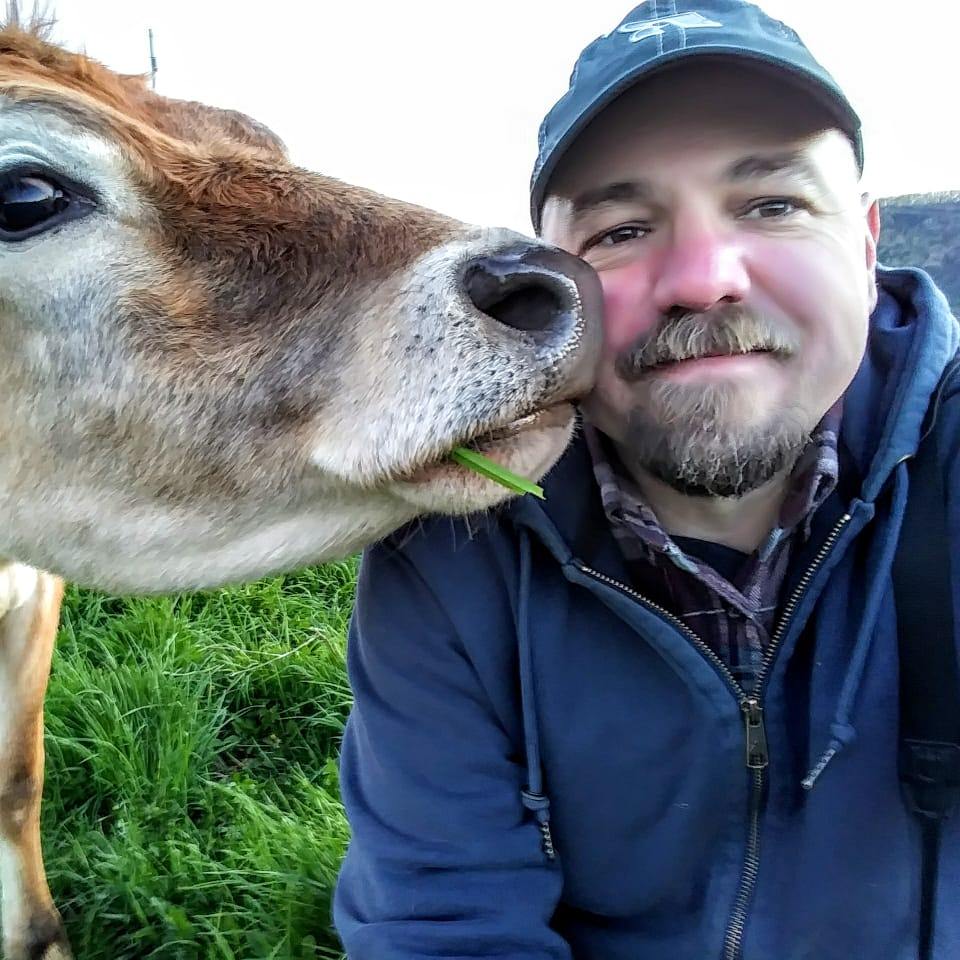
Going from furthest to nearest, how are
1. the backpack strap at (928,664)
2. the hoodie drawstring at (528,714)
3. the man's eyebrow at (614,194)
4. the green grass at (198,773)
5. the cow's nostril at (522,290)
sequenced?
1. the green grass at (198,773)
2. the hoodie drawstring at (528,714)
3. the man's eyebrow at (614,194)
4. the backpack strap at (928,664)
5. the cow's nostril at (522,290)

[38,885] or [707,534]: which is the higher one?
[707,534]

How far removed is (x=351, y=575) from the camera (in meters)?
4.51

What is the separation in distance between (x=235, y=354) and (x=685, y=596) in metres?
0.94

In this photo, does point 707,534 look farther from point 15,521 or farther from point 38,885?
point 38,885

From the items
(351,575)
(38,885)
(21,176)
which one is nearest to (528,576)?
(21,176)

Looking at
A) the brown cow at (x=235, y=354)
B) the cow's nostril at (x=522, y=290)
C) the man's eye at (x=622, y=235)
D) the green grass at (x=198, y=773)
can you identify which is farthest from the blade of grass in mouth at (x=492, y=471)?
the green grass at (x=198, y=773)

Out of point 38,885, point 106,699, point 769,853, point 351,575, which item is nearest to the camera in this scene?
point 769,853

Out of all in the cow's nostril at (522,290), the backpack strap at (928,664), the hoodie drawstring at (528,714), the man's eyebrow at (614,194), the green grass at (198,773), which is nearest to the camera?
the cow's nostril at (522,290)

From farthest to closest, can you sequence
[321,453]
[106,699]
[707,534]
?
[106,699] → [707,534] → [321,453]

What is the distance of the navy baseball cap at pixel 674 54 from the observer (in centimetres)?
161

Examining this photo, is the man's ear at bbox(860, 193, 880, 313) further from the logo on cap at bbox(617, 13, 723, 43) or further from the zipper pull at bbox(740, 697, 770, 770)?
the zipper pull at bbox(740, 697, 770, 770)

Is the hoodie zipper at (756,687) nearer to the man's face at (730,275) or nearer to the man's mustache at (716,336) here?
the man's face at (730,275)

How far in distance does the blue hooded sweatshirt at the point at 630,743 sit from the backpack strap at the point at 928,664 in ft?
0.08

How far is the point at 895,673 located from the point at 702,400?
0.59 meters
